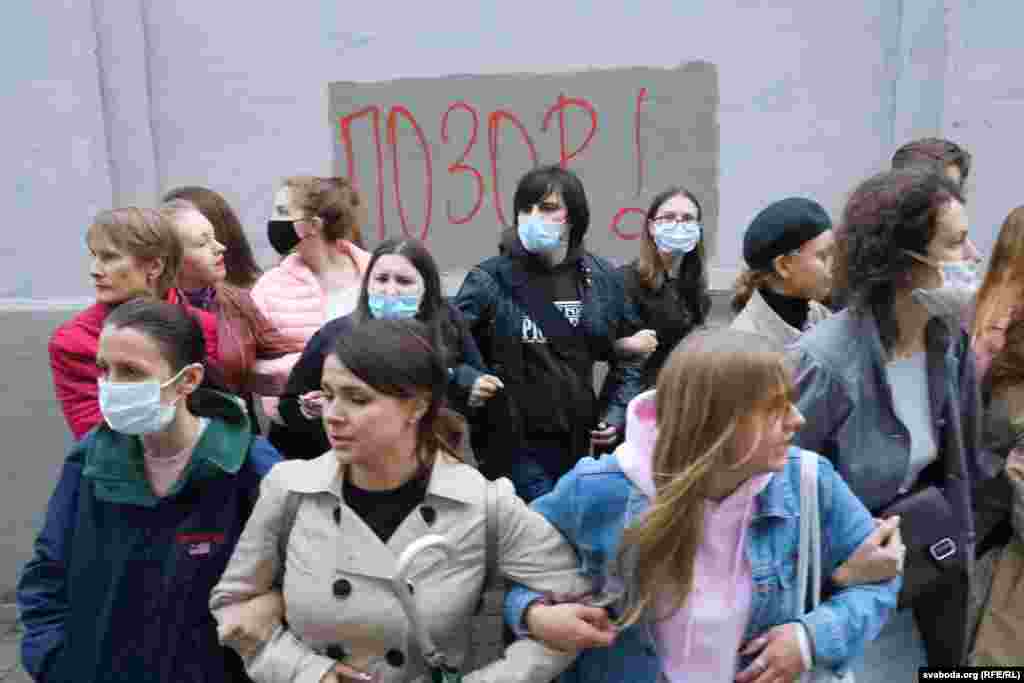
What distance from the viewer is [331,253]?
13.5 feet

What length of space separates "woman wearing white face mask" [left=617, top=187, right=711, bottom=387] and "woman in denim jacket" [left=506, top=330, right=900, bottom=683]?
6.72 feet

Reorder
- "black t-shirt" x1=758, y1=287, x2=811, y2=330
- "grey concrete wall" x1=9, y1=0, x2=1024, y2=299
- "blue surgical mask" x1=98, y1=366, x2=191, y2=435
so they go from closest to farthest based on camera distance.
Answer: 1. "blue surgical mask" x1=98, y1=366, x2=191, y2=435
2. "black t-shirt" x1=758, y1=287, x2=811, y2=330
3. "grey concrete wall" x1=9, y1=0, x2=1024, y2=299

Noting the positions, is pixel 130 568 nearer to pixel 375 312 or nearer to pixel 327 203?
pixel 375 312

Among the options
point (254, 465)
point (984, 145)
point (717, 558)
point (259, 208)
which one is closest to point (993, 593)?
point (717, 558)

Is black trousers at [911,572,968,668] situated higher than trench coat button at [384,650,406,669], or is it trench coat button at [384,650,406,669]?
trench coat button at [384,650,406,669]

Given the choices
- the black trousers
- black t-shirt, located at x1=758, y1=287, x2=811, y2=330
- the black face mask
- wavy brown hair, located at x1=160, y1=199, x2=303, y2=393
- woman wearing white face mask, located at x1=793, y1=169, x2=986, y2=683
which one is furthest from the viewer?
the black face mask

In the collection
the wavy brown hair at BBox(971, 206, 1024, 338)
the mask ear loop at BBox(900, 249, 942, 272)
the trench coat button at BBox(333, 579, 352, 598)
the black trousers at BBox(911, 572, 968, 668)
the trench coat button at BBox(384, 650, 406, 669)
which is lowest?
the black trousers at BBox(911, 572, 968, 668)

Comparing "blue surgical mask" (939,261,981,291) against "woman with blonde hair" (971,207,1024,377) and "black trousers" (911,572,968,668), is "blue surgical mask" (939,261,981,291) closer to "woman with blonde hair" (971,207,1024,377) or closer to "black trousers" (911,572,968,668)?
"woman with blonde hair" (971,207,1024,377)

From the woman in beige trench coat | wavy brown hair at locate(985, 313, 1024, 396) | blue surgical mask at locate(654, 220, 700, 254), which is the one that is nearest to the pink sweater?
the woman in beige trench coat

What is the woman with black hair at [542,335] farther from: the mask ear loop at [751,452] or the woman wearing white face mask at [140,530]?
the mask ear loop at [751,452]

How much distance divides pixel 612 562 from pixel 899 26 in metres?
3.90

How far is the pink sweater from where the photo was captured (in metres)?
1.98

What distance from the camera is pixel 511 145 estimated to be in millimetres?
5125

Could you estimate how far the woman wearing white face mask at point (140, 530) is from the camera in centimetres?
235
